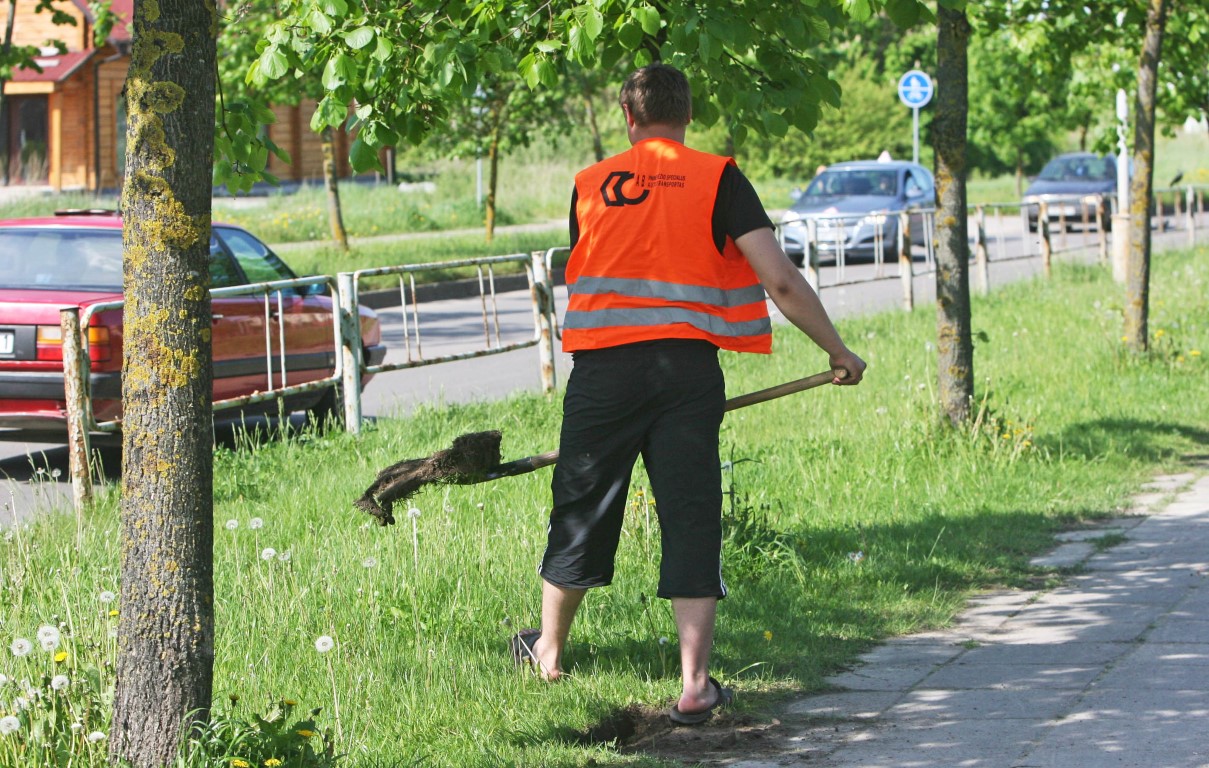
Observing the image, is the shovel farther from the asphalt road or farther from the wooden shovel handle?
the asphalt road

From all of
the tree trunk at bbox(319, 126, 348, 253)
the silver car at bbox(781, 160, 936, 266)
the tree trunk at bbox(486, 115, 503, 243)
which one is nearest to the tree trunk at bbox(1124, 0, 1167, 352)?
the silver car at bbox(781, 160, 936, 266)

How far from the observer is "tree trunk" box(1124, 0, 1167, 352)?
1173cm

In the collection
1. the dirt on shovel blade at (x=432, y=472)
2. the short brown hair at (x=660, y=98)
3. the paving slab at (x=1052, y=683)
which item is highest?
the short brown hair at (x=660, y=98)

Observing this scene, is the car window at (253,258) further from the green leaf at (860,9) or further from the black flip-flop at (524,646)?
the green leaf at (860,9)

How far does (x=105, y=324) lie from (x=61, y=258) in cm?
135

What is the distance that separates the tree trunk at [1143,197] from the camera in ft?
38.5

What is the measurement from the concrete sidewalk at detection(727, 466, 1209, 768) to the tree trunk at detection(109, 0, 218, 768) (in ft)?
5.13

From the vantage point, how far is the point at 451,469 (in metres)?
4.93

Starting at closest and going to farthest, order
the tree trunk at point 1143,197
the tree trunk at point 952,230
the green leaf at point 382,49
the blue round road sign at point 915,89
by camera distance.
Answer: the green leaf at point 382,49, the tree trunk at point 952,230, the tree trunk at point 1143,197, the blue round road sign at point 915,89

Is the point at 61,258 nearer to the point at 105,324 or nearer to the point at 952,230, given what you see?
the point at 105,324

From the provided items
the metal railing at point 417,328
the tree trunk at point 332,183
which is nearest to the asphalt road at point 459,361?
the metal railing at point 417,328

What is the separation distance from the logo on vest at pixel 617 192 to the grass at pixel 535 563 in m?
1.43

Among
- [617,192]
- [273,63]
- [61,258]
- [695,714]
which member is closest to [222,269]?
[61,258]

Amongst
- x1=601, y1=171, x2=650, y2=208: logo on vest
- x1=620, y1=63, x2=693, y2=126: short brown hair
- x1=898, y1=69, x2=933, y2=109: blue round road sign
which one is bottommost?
x1=601, y1=171, x2=650, y2=208: logo on vest
